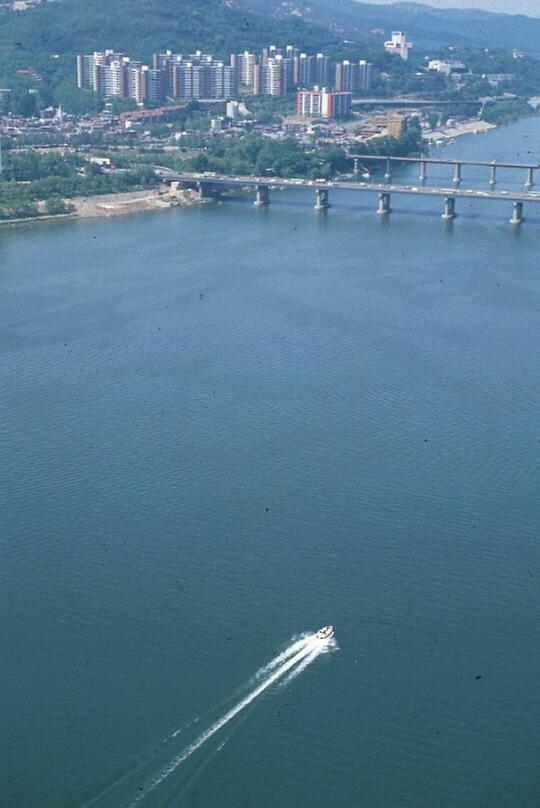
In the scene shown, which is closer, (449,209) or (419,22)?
(449,209)

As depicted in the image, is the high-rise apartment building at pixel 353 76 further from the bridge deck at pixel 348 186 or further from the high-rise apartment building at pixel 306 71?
the bridge deck at pixel 348 186

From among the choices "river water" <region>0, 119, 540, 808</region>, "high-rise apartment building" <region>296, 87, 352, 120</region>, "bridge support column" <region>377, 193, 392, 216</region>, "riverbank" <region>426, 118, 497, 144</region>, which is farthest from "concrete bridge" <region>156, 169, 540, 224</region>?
"high-rise apartment building" <region>296, 87, 352, 120</region>

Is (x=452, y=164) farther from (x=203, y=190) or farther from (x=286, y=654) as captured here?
(x=286, y=654)

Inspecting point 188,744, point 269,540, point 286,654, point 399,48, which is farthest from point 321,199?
point 399,48

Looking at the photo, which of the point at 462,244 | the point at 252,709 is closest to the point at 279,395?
the point at 252,709

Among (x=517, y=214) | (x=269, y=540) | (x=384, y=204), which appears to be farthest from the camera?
(x=384, y=204)

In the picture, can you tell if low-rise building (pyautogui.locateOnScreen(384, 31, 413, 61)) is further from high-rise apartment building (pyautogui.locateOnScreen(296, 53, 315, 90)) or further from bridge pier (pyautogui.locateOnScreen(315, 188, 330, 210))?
bridge pier (pyautogui.locateOnScreen(315, 188, 330, 210))

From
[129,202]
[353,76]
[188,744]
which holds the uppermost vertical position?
[353,76]
